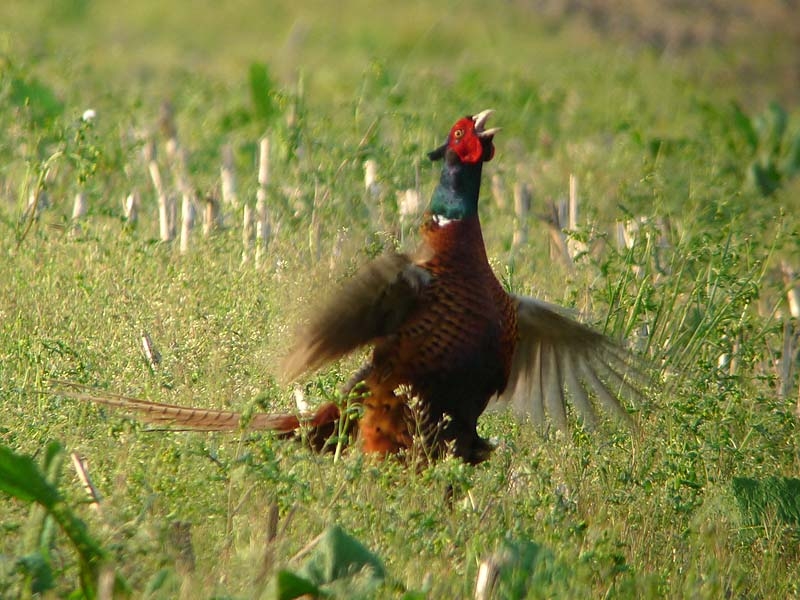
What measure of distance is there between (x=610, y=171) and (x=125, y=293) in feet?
11.7

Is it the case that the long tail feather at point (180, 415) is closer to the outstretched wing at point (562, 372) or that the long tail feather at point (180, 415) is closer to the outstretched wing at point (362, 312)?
the outstretched wing at point (362, 312)

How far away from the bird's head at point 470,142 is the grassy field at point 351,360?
41cm

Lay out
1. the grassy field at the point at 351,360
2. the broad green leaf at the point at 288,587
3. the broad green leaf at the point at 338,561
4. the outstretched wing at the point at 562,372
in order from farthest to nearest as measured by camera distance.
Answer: the outstretched wing at the point at 562,372 → the grassy field at the point at 351,360 → the broad green leaf at the point at 338,561 → the broad green leaf at the point at 288,587

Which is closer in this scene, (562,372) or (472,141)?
(472,141)

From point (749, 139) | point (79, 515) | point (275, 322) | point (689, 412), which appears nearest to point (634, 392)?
point (689, 412)

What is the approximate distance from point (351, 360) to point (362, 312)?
2.42ft

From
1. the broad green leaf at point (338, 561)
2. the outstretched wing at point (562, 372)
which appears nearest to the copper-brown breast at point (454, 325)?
the outstretched wing at point (562, 372)

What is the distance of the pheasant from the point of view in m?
3.68

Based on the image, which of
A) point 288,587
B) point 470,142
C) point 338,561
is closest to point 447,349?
point 470,142

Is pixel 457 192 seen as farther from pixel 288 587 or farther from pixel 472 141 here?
pixel 288 587

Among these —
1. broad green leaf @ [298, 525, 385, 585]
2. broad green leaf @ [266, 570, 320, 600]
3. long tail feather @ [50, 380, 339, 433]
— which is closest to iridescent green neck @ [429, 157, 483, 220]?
long tail feather @ [50, 380, 339, 433]

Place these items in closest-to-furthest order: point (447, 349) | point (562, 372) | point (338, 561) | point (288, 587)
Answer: point (288, 587) → point (338, 561) → point (447, 349) → point (562, 372)

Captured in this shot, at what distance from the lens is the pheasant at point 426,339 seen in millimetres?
3682

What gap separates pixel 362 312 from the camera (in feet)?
12.2
